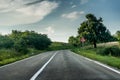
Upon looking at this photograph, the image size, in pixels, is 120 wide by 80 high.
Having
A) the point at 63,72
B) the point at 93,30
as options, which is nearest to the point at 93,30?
the point at 93,30

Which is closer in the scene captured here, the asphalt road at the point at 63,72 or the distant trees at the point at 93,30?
the asphalt road at the point at 63,72

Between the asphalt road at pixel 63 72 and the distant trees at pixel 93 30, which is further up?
the distant trees at pixel 93 30

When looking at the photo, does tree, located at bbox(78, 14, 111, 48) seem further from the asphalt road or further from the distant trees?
the asphalt road

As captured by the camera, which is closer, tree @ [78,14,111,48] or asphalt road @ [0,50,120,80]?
asphalt road @ [0,50,120,80]

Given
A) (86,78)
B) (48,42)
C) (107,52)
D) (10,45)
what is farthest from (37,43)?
(86,78)

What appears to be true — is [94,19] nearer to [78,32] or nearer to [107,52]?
[78,32]

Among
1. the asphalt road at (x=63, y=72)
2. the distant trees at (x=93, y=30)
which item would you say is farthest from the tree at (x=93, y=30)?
the asphalt road at (x=63, y=72)

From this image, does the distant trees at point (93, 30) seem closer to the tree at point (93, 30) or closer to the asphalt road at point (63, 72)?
the tree at point (93, 30)

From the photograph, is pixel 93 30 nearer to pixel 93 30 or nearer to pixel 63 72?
pixel 93 30

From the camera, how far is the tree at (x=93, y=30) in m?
82.8

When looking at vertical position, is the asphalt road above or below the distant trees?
below

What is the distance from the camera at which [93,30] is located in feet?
277

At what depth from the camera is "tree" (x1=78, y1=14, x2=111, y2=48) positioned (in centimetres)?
8275

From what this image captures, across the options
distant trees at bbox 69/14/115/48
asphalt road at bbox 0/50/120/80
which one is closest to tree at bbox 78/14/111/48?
distant trees at bbox 69/14/115/48
